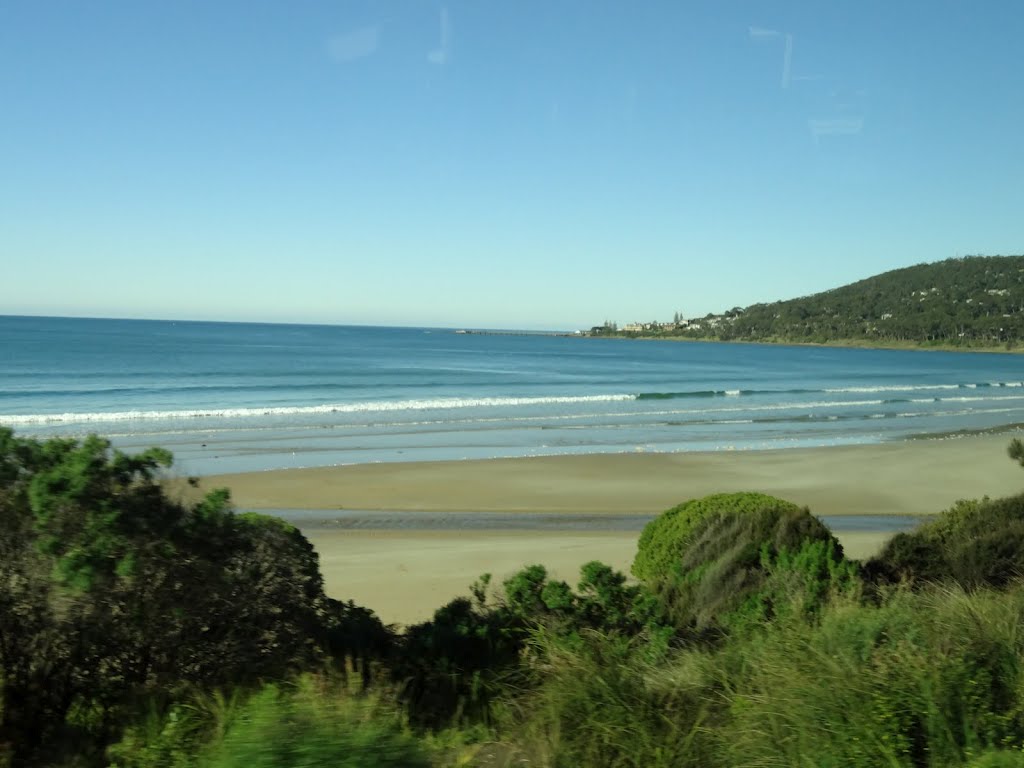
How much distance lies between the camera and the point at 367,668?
19.9 feet

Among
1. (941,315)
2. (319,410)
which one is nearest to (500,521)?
(319,410)

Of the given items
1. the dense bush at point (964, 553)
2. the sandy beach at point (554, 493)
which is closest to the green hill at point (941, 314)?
the sandy beach at point (554, 493)

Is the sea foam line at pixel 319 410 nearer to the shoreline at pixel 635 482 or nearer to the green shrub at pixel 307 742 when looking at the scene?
the shoreline at pixel 635 482

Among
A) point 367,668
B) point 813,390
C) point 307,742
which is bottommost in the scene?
point 813,390

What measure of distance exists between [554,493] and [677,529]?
1135cm

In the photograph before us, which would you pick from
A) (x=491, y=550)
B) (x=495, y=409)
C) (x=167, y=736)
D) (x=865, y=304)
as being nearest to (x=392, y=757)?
(x=167, y=736)

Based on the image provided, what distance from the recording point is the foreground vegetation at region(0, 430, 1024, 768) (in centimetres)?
430

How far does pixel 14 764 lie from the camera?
186 inches

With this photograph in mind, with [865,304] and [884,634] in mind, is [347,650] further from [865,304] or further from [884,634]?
[865,304]

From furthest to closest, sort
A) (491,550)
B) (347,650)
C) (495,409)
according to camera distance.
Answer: (495,409)
(491,550)
(347,650)

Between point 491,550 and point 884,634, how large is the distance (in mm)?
9884

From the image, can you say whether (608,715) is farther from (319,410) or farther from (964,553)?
(319,410)

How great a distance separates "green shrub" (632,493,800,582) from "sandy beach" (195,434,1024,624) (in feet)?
8.07

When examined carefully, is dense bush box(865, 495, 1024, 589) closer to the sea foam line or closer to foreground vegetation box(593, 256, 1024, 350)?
the sea foam line
